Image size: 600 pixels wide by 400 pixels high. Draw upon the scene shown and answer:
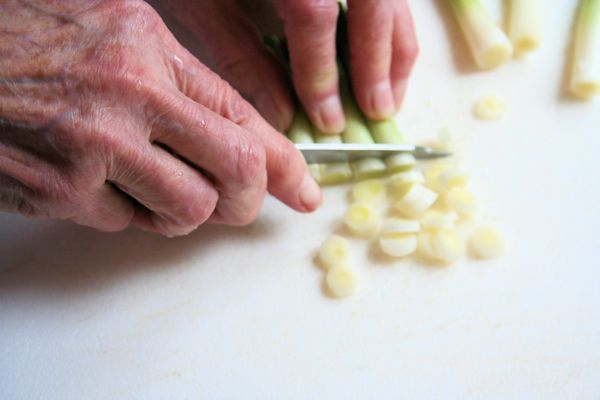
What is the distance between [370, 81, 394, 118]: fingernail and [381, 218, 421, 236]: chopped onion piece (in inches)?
12.2

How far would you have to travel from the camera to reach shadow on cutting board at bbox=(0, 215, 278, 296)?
1.52 meters

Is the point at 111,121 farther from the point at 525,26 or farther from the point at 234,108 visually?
the point at 525,26

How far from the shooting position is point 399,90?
1.65 meters

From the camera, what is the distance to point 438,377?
131cm

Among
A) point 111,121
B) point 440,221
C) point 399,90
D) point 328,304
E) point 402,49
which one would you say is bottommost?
point 328,304

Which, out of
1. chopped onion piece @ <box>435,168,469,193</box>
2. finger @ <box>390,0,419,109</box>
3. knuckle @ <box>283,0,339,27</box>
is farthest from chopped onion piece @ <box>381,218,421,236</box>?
knuckle @ <box>283,0,339,27</box>

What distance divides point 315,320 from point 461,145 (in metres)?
0.61

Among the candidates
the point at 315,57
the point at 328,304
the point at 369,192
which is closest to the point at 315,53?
the point at 315,57

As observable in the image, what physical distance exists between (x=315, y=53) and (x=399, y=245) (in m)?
0.50

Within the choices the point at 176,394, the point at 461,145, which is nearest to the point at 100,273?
the point at 176,394

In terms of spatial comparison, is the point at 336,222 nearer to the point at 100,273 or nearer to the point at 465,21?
the point at 100,273

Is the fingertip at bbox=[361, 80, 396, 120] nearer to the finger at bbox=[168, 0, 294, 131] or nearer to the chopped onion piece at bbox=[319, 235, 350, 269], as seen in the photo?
the finger at bbox=[168, 0, 294, 131]

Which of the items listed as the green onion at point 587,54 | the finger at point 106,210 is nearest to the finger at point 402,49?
the green onion at point 587,54

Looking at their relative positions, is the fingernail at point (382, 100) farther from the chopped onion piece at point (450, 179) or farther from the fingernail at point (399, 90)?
the chopped onion piece at point (450, 179)
